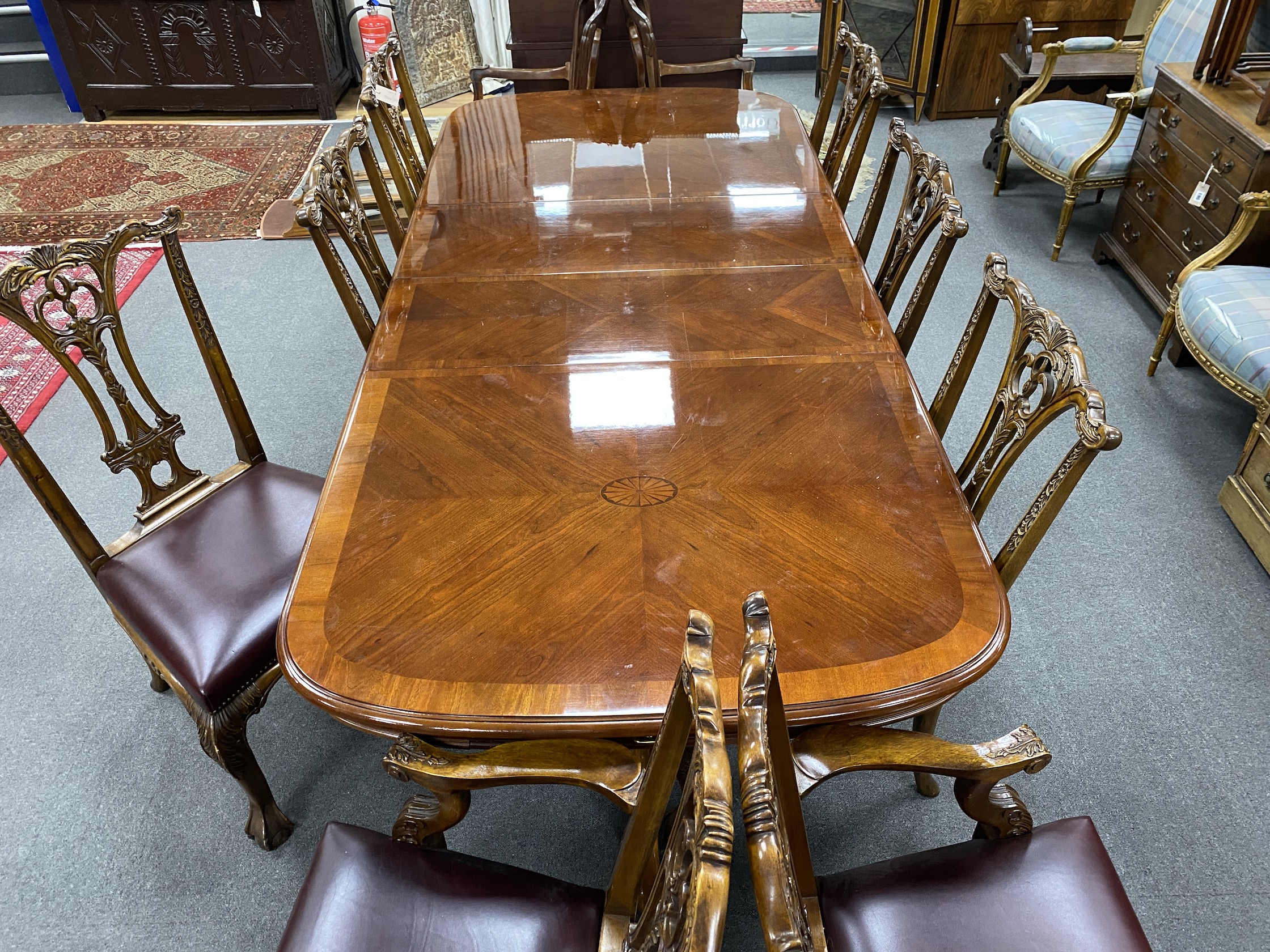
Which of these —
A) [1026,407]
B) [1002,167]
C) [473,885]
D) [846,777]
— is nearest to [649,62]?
[1002,167]

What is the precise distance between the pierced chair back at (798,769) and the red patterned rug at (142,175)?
3.18 meters

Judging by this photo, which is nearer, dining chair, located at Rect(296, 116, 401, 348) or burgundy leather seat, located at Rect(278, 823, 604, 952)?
burgundy leather seat, located at Rect(278, 823, 604, 952)

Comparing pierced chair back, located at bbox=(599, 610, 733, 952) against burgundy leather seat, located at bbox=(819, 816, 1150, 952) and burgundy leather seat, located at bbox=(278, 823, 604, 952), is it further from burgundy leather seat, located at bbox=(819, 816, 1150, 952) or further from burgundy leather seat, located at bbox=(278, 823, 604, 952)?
burgundy leather seat, located at bbox=(819, 816, 1150, 952)

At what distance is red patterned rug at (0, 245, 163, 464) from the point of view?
2.57 m

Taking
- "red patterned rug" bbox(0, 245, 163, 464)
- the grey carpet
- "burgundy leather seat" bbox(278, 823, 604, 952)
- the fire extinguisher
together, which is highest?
the fire extinguisher

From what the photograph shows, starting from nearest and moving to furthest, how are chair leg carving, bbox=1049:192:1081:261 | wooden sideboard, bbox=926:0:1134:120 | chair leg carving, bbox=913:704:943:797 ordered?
chair leg carving, bbox=913:704:943:797 < chair leg carving, bbox=1049:192:1081:261 < wooden sideboard, bbox=926:0:1134:120

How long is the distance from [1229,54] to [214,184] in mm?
3760

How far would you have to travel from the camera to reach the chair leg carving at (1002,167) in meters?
3.44

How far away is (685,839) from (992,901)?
1.68ft

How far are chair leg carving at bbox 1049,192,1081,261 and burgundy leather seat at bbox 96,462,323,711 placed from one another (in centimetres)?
266

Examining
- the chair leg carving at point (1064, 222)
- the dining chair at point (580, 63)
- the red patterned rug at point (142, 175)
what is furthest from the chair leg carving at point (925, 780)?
the red patterned rug at point (142, 175)

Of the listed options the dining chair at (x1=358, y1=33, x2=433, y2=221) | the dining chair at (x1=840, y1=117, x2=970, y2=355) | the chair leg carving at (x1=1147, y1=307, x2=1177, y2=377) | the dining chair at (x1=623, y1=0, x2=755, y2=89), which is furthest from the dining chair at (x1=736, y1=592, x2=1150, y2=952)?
the dining chair at (x1=623, y1=0, x2=755, y2=89)

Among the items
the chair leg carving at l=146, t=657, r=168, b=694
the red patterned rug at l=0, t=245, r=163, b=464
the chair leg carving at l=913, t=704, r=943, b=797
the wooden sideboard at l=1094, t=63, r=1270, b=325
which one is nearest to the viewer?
the chair leg carving at l=913, t=704, r=943, b=797

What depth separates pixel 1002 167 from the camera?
3469 mm
